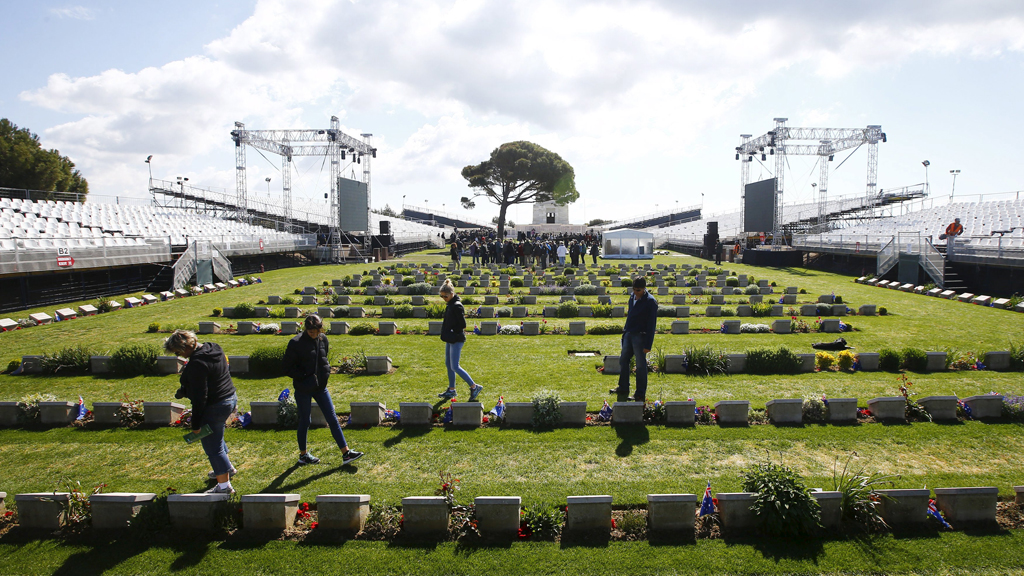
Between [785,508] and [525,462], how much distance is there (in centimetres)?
289

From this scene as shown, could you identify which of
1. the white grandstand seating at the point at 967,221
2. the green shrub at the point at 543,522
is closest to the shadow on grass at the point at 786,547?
the green shrub at the point at 543,522

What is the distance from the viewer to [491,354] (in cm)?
1219

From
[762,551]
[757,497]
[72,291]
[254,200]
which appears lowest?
[762,551]

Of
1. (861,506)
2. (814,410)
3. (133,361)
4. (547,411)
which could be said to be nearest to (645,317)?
(547,411)

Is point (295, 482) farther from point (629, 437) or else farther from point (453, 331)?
point (629, 437)

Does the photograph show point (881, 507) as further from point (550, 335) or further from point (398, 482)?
point (550, 335)

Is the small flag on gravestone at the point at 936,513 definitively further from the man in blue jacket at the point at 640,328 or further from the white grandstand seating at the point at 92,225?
the white grandstand seating at the point at 92,225

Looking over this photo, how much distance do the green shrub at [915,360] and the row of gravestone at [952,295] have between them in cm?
1011

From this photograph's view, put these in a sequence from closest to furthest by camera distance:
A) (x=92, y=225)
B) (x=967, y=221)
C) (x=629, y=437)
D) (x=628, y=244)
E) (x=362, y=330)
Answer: (x=629, y=437), (x=362, y=330), (x=92, y=225), (x=967, y=221), (x=628, y=244)

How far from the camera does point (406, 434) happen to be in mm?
7484

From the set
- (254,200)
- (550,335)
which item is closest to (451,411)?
(550,335)

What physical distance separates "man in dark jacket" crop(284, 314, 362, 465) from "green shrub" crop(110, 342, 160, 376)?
251 inches

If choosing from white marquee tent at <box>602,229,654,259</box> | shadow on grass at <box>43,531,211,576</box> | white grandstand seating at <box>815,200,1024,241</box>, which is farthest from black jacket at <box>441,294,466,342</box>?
white marquee tent at <box>602,229,654,259</box>

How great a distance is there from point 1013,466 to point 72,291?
27339mm
